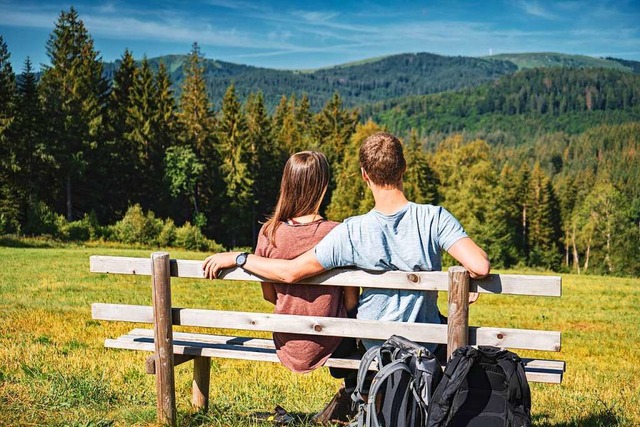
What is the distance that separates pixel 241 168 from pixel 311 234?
202 feet

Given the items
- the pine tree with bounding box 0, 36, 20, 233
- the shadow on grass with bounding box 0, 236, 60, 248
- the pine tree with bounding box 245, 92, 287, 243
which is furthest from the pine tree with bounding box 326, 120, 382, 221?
the shadow on grass with bounding box 0, 236, 60, 248

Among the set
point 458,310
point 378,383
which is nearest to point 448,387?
point 378,383

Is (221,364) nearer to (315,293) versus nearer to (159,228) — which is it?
(315,293)

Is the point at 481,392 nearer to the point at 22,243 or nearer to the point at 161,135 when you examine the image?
the point at 22,243

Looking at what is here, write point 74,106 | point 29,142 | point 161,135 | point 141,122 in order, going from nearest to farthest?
point 29,142
point 74,106
point 141,122
point 161,135

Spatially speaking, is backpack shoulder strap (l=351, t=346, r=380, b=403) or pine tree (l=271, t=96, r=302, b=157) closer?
backpack shoulder strap (l=351, t=346, r=380, b=403)

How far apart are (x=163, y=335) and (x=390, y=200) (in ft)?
7.18

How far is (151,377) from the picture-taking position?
7.88m

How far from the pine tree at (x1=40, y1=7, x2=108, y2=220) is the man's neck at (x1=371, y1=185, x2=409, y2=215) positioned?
4974 centimetres

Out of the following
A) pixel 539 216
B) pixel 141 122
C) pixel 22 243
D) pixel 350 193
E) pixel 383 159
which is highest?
pixel 141 122

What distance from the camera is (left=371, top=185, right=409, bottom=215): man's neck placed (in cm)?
480

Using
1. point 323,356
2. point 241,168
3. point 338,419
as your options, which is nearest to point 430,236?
point 323,356

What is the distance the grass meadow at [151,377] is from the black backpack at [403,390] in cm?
160

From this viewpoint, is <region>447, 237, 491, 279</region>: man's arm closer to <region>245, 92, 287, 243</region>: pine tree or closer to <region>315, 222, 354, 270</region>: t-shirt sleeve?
<region>315, 222, 354, 270</region>: t-shirt sleeve
